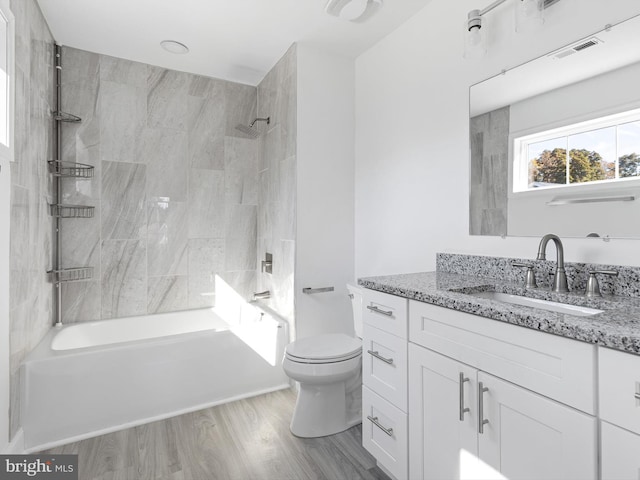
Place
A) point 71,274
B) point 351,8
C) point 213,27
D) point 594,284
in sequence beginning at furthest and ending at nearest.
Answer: point 71,274, point 213,27, point 351,8, point 594,284

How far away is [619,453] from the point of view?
0.79m

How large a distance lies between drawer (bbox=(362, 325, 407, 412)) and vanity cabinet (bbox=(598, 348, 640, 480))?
68cm

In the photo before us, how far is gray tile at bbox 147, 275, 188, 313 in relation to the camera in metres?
2.91

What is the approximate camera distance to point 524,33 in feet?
5.11

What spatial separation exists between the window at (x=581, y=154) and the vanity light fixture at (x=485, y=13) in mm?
473

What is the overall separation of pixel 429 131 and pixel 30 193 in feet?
7.72

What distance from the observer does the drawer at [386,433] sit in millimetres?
1443

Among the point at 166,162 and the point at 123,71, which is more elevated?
the point at 123,71

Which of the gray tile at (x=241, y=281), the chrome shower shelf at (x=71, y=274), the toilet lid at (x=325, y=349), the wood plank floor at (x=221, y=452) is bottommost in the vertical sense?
the wood plank floor at (x=221, y=452)

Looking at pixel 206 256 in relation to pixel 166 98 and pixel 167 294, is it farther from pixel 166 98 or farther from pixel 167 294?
pixel 166 98

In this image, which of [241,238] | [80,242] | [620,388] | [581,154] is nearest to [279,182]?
[241,238]

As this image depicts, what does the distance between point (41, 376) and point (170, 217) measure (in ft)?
4.76

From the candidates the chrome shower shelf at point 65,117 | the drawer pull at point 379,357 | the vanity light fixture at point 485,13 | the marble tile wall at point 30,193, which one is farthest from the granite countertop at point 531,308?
the chrome shower shelf at point 65,117

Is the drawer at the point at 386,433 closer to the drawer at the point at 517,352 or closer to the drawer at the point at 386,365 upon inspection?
the drawer at the point at 386,365
